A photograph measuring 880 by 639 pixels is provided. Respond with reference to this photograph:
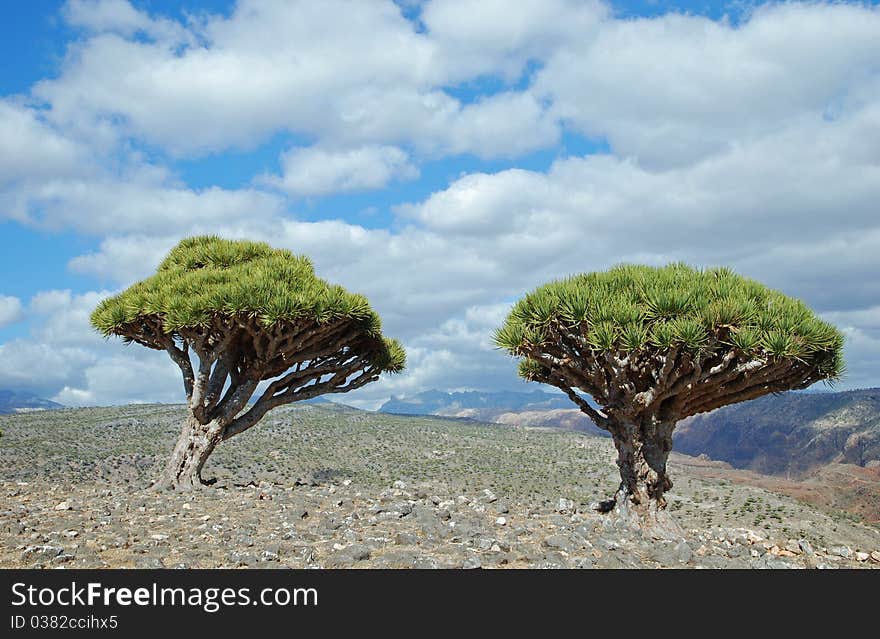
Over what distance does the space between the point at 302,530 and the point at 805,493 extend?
3768 centimetres

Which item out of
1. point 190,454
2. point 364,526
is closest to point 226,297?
point 190,454

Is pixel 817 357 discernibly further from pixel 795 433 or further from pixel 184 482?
pixel 795 433

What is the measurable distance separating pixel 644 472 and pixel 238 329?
30.0 ft

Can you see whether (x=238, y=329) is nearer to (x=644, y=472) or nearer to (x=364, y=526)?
(x=364, y=526)

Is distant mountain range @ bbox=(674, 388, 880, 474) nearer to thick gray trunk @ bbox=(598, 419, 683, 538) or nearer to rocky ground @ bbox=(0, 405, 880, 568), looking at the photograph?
rocky ground @ bbox=(0, 405, 880, 568)

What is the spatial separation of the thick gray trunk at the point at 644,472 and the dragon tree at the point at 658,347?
0.06ft

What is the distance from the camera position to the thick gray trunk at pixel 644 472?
11.9m

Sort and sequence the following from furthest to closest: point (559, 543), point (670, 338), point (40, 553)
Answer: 1. point (670, 338)
2. point (559, 543)
3. point (40, 553)

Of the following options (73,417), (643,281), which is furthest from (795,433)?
(643,281)

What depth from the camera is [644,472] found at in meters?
11.9

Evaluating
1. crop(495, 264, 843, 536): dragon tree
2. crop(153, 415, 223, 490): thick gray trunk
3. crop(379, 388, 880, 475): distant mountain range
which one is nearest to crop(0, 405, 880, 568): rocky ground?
crop(153, 415, 223, 490): thick gray trunk

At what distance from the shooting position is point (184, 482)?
1589 centimetres

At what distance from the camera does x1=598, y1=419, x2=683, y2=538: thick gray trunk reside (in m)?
11.9

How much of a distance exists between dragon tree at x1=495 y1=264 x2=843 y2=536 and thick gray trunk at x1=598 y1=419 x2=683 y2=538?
0.02 metres
